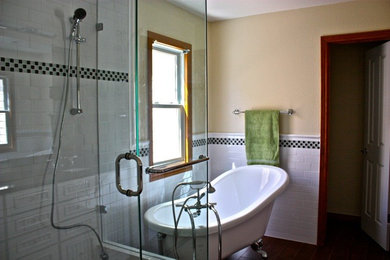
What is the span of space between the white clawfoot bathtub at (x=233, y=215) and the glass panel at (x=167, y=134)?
0.29 m

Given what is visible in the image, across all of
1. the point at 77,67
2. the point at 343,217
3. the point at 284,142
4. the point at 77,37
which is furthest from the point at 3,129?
the point at 343,217

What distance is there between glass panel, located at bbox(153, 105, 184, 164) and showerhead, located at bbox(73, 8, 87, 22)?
768 millimetres

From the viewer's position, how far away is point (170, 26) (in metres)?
1.96

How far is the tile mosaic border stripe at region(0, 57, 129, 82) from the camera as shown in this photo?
5.57ft

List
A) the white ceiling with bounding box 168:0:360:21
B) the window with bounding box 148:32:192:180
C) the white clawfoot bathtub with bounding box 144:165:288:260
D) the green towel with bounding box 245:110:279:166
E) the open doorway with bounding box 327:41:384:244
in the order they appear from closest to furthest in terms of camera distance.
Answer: the window with bounding box 148:32:192:180, the white clawfoot bathtub with bounding box 144:165:288:260, the white ceiling with bounding box 168:0:360:21, the green towel with bounding box 245:110:279:166, the open doorway with bounding box 327:41:384:244

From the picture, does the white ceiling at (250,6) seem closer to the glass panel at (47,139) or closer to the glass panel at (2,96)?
the glass panel at (47,139)

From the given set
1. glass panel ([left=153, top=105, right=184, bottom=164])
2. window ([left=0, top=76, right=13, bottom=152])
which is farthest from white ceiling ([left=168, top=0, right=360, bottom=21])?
window ([left=0, top=76, right=13, bottom=152])

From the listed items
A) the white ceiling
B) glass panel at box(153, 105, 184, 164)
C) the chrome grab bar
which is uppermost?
the white ceiling

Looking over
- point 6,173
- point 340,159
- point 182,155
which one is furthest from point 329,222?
point 6,173

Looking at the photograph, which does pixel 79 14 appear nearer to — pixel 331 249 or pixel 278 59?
pixel 278 59

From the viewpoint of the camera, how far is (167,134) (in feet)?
6.47

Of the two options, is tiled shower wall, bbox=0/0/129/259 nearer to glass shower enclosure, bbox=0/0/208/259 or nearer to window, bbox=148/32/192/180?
glass shower enclosure, bbox=0/0/208/259

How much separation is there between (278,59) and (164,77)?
2.02m

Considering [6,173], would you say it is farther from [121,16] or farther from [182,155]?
[121,16]
